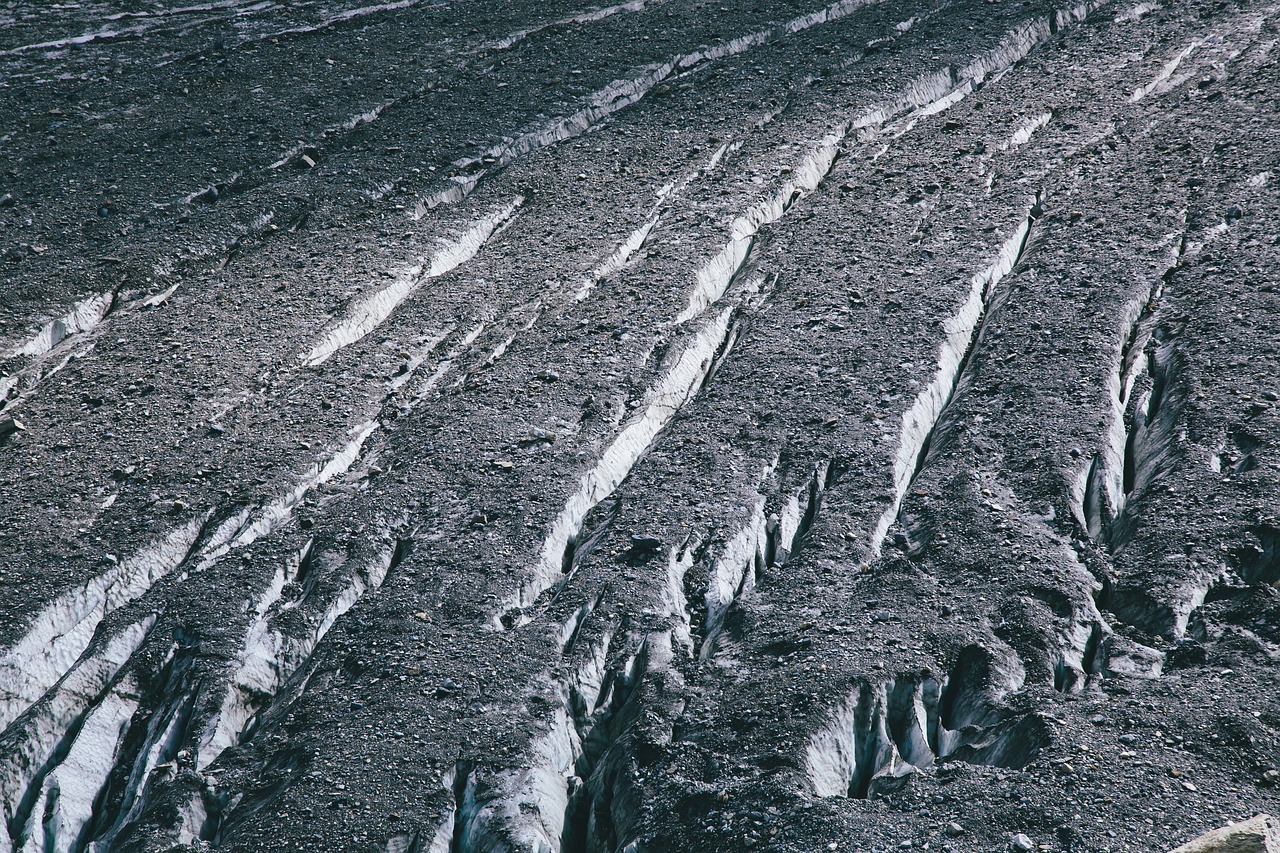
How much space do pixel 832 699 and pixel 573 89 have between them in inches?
274

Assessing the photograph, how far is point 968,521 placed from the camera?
4746 mm

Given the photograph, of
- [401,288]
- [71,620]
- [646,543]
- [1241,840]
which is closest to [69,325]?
[401,288]

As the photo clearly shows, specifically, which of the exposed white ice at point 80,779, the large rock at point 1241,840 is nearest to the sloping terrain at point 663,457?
the exposed white ice at point 80,779

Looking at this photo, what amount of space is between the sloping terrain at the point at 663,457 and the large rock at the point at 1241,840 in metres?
0.18

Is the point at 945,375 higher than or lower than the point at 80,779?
lower

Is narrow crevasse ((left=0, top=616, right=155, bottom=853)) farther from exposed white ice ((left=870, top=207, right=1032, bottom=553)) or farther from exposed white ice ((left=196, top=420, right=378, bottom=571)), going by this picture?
exposed white ice ((left=870, top=207, right=1032, bottom=553))

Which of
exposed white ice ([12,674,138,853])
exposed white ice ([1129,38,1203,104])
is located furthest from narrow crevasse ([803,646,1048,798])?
exposed white ice ([1129,38,1203,104])

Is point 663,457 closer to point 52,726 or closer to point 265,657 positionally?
point 265,657

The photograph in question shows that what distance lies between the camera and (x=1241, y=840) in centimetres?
316

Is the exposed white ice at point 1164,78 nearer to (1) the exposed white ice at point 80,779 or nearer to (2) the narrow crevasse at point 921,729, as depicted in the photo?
(2) the narrow crevasse at point 921,729

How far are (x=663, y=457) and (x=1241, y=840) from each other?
3.03 m

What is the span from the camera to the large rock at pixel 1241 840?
3145mm

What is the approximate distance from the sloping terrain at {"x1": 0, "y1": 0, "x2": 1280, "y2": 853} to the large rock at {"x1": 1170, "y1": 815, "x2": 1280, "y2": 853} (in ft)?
0.60

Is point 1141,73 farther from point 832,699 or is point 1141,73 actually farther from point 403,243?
point 832,699
